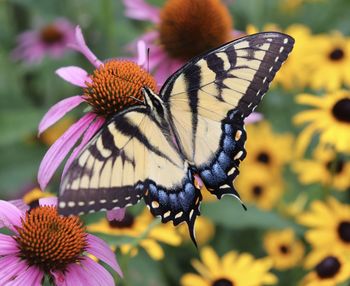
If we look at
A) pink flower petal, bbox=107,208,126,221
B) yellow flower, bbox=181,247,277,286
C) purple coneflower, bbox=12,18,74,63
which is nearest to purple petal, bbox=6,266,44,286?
pink flower petal, bbox=107,208,126,221

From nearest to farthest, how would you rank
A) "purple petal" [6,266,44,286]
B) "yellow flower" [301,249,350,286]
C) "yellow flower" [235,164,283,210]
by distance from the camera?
"purple petal" [6,266,44,286]
"yellow flower" [301,249,350,286]
"yellow flower" [235,164,283,210]

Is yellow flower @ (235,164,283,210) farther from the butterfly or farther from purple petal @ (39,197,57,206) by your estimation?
purple petal @ (39,197,57,206)

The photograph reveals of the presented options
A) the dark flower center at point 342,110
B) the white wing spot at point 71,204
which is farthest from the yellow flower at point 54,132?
the white wing spot at point 71,204

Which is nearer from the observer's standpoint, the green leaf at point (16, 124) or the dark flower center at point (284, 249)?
the dark flower center at point (284, 249)

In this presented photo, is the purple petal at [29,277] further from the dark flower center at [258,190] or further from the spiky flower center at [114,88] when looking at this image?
the dark flower center at [258,190]

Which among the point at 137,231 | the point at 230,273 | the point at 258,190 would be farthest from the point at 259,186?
the point at 137,231

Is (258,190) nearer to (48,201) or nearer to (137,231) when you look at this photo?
(137,231)
